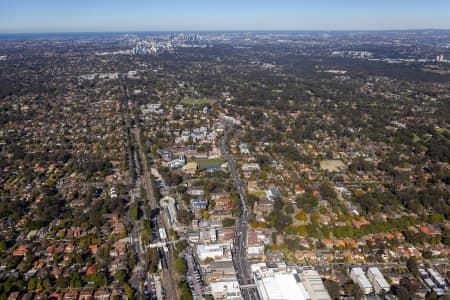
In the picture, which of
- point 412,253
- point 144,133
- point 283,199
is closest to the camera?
point 412,253

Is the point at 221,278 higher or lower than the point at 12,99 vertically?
lower

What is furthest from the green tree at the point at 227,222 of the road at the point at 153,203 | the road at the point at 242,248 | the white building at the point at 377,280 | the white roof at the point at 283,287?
the white building at the point at 377,280

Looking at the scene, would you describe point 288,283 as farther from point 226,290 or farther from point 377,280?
point 377,280

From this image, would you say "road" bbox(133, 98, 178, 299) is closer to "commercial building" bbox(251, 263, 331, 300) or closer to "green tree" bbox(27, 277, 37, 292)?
"commercial building" bbox(251, 263, 331, 300)

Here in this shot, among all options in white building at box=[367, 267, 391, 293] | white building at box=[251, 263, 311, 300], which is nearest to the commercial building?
white building at box=[251, 263, 311, 300]

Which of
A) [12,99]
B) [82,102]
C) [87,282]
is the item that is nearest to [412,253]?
[87,282]

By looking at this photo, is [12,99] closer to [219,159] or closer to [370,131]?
[219,159]

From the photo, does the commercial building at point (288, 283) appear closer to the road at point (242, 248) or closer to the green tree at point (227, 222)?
the road at point (242, 248)
